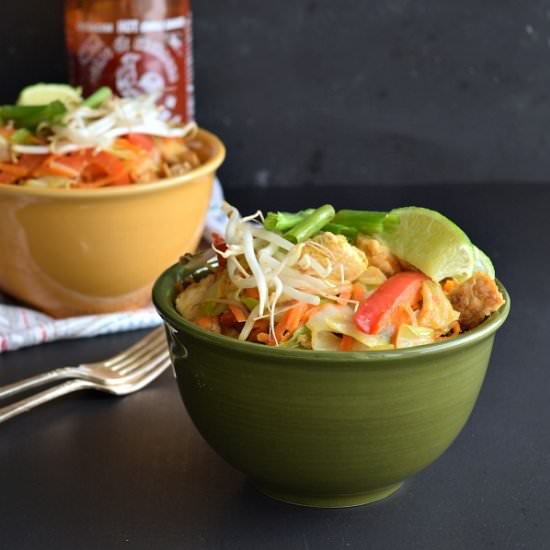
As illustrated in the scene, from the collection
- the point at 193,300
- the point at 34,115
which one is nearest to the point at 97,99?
the point at 34,115

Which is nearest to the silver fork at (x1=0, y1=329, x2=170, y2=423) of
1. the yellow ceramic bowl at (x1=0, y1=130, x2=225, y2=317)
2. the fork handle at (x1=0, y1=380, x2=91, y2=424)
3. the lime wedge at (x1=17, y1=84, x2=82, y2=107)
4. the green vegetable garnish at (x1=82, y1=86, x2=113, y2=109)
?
the fork handle at (x1=0, y1=380, x2=91, y2=424)

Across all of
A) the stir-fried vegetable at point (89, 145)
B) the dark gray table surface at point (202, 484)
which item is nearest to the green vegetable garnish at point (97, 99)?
the stir-fried vegetable at point (89, 145)

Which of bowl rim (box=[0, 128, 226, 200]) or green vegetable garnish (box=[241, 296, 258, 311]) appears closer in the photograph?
green vegetable garnish (box=[241, 296, 258, 311])

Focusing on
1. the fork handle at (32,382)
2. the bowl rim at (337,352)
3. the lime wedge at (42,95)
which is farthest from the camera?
the lime wedge at (42,95)

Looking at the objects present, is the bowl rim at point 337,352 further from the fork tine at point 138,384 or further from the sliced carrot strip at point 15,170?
the sliced carrot strip at point 15,170

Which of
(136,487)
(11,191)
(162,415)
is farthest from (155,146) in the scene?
(136,487)

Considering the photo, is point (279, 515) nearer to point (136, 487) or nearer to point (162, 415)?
point (136, 487)

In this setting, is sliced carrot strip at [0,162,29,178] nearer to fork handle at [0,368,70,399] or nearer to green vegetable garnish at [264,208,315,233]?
fork handle at [0,368,70,399]
